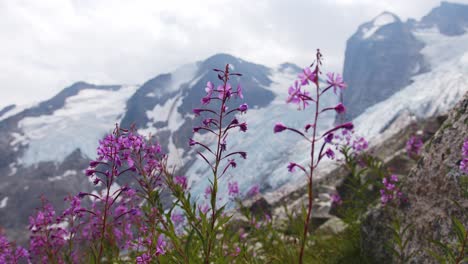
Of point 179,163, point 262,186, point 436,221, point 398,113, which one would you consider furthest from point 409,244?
point 398,113

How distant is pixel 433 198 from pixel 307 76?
3.15m

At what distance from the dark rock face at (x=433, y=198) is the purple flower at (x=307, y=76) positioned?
2.49 m

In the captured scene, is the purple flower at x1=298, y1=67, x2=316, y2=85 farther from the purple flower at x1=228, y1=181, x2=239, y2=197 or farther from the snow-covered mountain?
the snow-covered mountain

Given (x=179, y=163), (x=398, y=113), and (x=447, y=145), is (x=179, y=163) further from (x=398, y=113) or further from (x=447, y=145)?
(x=398, y=113)

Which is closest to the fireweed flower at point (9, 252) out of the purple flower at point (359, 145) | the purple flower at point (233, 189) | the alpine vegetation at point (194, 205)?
the alpine vegetation at point (194, 205)

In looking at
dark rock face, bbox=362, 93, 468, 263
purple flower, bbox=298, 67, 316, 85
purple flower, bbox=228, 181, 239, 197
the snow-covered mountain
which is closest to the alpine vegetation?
purple flower, bbox=298, 67, 316, 85

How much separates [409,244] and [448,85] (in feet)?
357

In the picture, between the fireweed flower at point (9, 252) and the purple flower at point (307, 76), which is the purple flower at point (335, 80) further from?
the fireweed flower at point (9, 252)

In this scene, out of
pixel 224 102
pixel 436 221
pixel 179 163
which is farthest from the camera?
pixel 436 221

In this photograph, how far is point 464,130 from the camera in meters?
4.23

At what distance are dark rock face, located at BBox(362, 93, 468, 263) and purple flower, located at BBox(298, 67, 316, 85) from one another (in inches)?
98.2

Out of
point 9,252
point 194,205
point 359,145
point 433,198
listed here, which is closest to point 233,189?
point 359,145

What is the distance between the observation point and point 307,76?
203cm

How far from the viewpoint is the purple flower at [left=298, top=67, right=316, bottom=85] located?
1.98m
